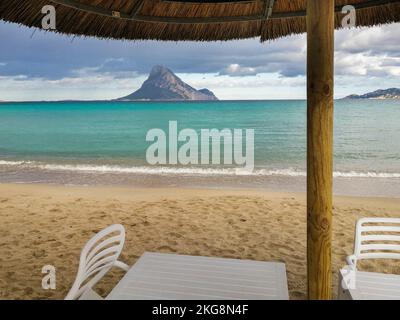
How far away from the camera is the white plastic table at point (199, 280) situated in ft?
5.00

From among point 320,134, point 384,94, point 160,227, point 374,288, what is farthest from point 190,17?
point 384,94

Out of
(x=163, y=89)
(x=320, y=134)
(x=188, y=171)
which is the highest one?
(x=163, y=89)

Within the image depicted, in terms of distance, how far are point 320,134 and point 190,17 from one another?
1.74 meters

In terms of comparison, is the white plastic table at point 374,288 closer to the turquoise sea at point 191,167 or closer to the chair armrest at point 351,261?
the chair armrest at point 351,261

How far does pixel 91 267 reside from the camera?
1.73 m

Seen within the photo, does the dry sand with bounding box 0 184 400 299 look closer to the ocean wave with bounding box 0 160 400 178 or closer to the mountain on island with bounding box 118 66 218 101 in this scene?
the ocean wave with bounding box 0 160 400 178

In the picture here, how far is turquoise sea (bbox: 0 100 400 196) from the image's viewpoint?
9180mm

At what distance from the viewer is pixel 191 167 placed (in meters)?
11.2

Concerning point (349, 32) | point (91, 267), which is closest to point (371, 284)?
point (91, 267)

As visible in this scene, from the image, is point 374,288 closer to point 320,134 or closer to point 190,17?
point 320,134

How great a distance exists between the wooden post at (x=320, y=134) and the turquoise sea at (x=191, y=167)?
646 cm

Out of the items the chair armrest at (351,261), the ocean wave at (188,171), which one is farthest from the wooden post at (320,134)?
the ocean wave at (188,171)

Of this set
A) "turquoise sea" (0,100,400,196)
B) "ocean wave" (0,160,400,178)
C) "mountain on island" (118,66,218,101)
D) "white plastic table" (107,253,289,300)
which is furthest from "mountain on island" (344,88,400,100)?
"white plastic table" (107,253,289,300)
